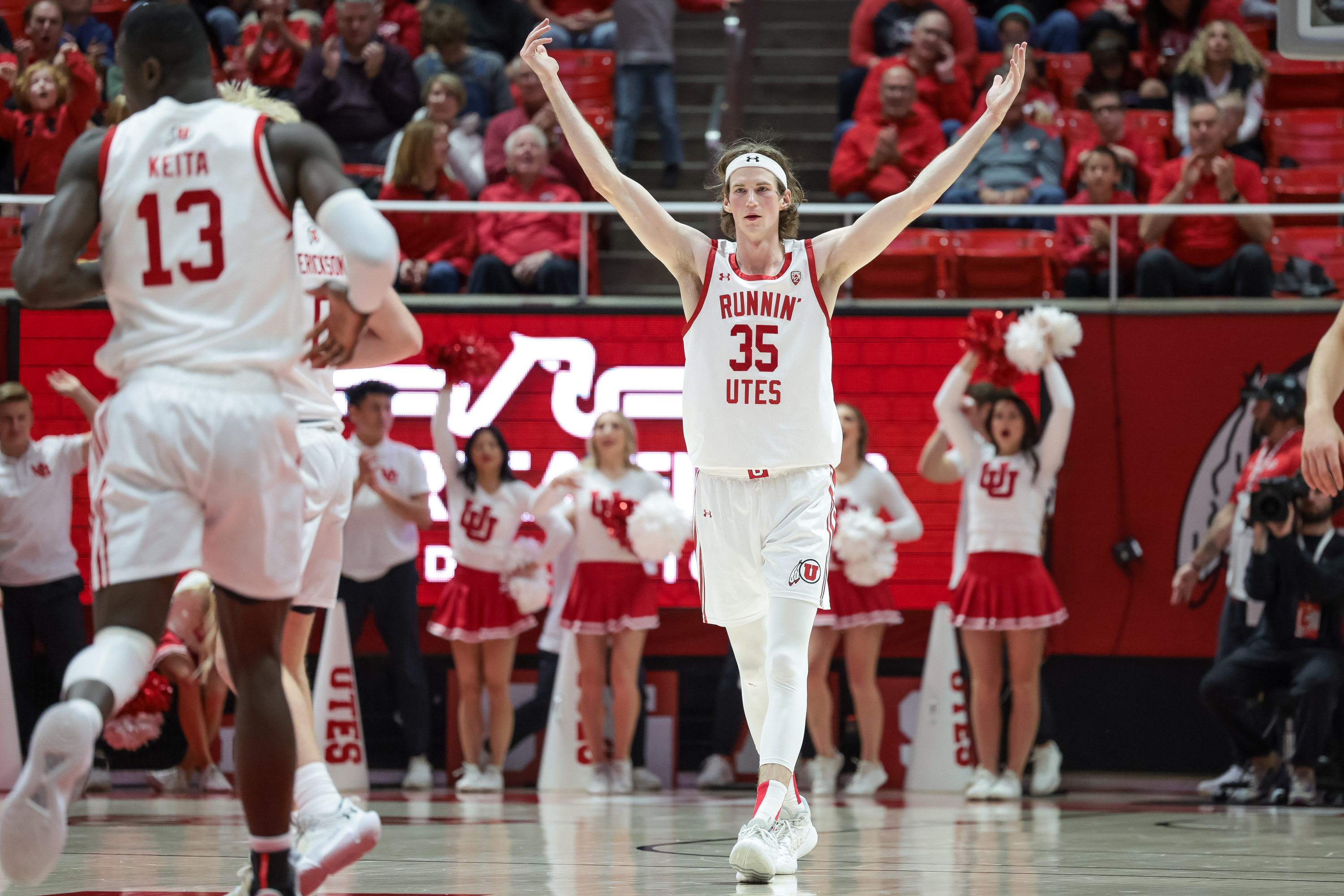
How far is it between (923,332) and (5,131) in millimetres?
6766

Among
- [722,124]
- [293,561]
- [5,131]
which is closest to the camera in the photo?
[293,561]

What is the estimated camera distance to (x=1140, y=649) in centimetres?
1075

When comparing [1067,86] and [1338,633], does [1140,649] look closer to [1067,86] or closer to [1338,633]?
[1338,633]

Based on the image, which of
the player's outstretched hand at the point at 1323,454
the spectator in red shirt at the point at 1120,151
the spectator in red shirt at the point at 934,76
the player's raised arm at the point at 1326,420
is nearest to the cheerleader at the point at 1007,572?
the spectator in red shirt at the point at 1120,151

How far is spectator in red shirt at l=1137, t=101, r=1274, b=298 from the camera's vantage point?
428 inches

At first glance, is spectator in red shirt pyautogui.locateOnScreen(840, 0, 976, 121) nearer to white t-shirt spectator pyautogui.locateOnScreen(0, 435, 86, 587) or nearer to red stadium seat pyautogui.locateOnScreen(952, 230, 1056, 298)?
red stadium seat pyautogui.locateOnScreen(952, 230, 1056, 298)

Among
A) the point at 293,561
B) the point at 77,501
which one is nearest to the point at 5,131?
the point at 77,501

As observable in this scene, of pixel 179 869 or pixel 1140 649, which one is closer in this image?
pixel 179 869

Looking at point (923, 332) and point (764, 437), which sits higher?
point (923, 332)

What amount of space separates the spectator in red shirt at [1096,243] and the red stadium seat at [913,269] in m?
0.77

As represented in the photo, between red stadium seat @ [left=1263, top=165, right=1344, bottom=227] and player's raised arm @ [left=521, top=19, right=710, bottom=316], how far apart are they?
7300 mm

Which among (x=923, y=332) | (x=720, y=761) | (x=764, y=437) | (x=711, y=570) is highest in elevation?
(x=923, y=332)

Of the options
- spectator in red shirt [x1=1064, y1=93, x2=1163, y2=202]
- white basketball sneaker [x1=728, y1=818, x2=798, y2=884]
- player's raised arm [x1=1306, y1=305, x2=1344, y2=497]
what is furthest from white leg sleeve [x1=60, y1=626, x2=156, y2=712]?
spectator in red shirt [x1=1064, y1=93, x2=1163, y2=202]

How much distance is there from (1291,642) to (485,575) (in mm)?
4715
